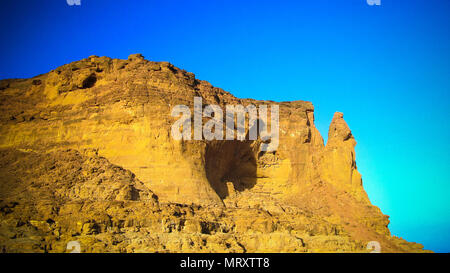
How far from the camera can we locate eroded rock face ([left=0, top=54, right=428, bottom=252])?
23.5 m

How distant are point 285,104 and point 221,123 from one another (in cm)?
934

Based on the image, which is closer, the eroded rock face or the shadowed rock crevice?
the eroded rock face

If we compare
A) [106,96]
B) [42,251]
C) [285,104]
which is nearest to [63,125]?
[106,96]

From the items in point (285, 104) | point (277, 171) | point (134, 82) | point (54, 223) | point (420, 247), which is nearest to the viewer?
point (54, 223)

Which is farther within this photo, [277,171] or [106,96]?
[277,171]

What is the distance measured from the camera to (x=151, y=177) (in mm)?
27641

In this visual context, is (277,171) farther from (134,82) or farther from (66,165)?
(66,165)

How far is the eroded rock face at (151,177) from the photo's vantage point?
23.5 metres

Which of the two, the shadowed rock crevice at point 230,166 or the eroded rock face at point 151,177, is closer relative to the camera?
the eroded rock face at point 151,177

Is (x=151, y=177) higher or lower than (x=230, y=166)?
lower

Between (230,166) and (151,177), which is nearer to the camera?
(151,177)

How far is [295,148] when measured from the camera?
3741cm
